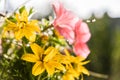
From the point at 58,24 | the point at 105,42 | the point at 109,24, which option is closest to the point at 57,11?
the point at 58,24

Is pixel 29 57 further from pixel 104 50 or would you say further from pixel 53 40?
pixel 104 50

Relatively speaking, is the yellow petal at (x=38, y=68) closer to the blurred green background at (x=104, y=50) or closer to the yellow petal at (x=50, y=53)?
the yellow petal at (x=50, y=53)

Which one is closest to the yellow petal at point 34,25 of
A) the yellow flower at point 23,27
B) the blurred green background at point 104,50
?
the yellow flower at point 23,27

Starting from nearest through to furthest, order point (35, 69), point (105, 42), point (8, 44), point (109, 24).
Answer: point (35, 69) < point (8, 44) < point (105, 42) < point (109, 24)

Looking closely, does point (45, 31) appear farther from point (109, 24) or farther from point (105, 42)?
point (109, 24)

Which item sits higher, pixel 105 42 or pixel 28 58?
pixel 28 58

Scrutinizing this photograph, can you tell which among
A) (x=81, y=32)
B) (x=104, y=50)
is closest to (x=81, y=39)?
(x=81, y=32)
